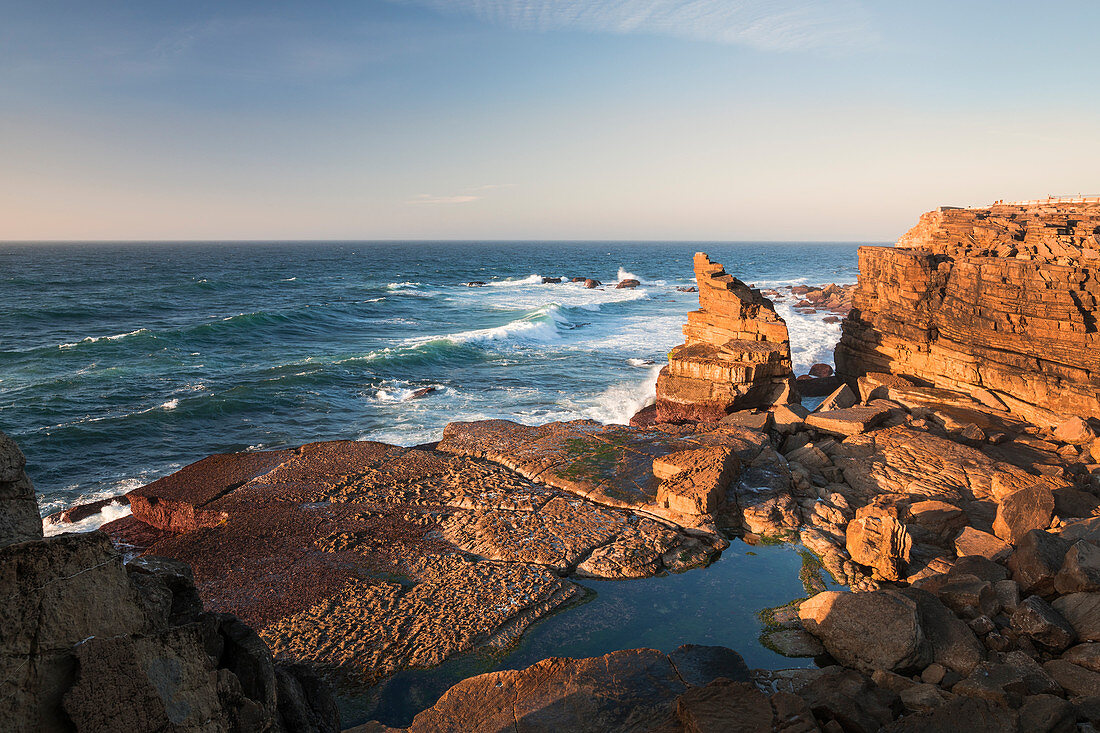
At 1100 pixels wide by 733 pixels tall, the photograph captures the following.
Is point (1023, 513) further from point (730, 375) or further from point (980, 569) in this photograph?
point (730, 375)

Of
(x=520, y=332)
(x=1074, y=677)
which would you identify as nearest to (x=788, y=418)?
(x=1074, y=677)

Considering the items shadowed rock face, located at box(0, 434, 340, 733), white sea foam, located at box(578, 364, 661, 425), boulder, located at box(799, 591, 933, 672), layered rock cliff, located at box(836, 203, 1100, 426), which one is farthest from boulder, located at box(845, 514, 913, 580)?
white sea foam, located at box(578, 364, 661, 425)

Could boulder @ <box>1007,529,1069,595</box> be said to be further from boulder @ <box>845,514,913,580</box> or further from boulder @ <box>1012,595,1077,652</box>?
boulder @ <box>845,514,913,580</box>

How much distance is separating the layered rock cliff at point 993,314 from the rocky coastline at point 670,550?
0.10m

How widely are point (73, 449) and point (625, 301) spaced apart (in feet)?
165

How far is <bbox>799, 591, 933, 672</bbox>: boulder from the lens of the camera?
783 cm

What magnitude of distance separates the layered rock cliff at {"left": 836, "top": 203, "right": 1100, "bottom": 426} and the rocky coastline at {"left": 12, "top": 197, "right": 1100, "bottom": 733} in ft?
0.31

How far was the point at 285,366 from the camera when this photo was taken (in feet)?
107

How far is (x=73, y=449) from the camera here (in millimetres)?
20688

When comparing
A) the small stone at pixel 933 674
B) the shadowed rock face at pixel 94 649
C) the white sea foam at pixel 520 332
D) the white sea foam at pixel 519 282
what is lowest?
the small stone at pixel 933 674

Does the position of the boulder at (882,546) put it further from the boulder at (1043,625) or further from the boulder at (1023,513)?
the boulder at (1043,625)

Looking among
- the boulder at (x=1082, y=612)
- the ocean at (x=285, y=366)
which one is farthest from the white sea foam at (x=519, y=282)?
the boulder at (x=1082, y=612)

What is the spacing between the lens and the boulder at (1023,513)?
35.3 feet

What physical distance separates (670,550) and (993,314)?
16301mm
